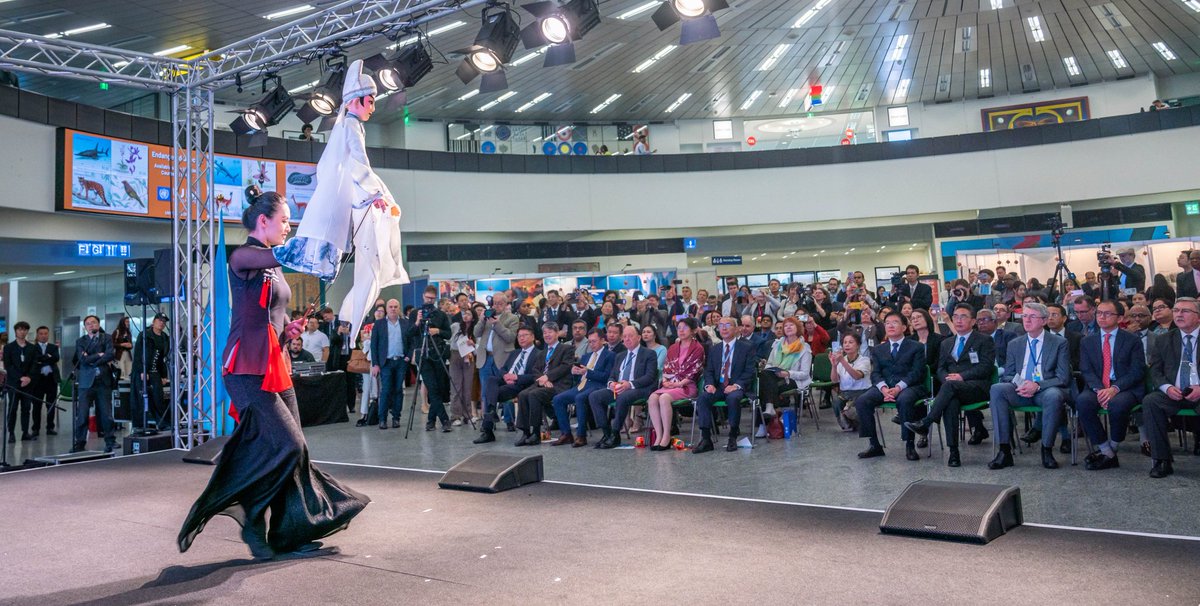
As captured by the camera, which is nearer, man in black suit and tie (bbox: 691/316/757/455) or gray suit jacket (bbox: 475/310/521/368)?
man in black suit and tie (bbox: 691/316/757/455)

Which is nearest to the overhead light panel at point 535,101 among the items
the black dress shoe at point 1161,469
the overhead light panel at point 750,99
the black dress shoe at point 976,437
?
the overhead light panel at point 750,99

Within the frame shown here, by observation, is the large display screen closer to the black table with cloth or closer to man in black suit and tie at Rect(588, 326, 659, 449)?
the black table with cloth

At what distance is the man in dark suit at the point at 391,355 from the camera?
355 inches

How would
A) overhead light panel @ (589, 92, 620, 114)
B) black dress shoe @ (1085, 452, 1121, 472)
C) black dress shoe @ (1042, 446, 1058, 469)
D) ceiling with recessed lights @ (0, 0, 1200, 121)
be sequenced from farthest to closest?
overhead light panel @ (589, 92, 620, 114), ceiling with recessed lights @ (0, 0, 1200, 121), black dress shoe @ (1042, 446, 1058, 469), black dress shoe @ (1085, 452, 1121, 472)

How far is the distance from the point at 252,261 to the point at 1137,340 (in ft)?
16.6

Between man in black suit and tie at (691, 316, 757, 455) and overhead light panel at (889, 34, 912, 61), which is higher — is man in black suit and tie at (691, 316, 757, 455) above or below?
below

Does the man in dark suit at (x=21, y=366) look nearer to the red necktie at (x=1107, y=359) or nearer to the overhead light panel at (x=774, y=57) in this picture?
the red necktie at (x=1107, y=359)

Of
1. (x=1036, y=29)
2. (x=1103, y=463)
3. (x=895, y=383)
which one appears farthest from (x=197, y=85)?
(x=1036, y=29)

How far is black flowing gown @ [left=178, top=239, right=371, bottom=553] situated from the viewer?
3.34m

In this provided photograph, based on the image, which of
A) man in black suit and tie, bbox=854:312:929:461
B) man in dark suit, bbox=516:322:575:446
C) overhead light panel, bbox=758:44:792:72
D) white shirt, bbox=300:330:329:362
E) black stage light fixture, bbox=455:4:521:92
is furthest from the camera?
overhead light panel, bbox=758:44:792:72

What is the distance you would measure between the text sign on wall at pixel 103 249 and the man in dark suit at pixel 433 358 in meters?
7.00

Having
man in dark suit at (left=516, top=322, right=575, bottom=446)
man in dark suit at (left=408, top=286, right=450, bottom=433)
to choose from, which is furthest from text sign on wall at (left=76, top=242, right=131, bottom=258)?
man in dark suit at (left=516, top=322, right=575, bottom=446)

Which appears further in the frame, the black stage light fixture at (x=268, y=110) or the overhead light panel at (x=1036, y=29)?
the overhead light panel at (x=1036, y=29)

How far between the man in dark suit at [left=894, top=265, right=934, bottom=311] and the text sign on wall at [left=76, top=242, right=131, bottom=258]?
11.9 m
